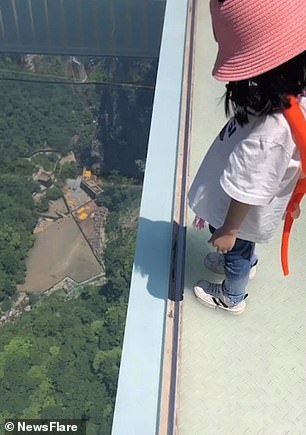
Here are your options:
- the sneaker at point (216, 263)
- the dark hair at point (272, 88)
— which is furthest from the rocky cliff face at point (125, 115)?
the dark hair at point (272, 88)

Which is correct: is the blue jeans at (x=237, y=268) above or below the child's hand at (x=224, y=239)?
below

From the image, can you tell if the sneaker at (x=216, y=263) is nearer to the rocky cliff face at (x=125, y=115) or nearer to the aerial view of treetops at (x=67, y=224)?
the aerial view of treetops at (x=67, y=224)

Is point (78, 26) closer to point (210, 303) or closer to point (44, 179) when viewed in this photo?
point (44, 179)

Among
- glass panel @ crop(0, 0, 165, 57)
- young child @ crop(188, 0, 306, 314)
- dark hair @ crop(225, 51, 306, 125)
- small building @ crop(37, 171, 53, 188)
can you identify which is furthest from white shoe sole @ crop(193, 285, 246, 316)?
glass panel @ crop(0, 0, 165, 57)

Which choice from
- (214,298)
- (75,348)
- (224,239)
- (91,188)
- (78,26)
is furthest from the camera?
(78,26)

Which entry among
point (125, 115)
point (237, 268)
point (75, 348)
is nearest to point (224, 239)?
point (237, 268)

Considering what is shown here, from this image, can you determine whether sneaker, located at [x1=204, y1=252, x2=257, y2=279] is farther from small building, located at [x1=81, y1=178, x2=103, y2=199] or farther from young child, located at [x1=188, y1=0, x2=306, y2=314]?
small building, located at [x1=81, y1=178, x2=103, y2=199]
